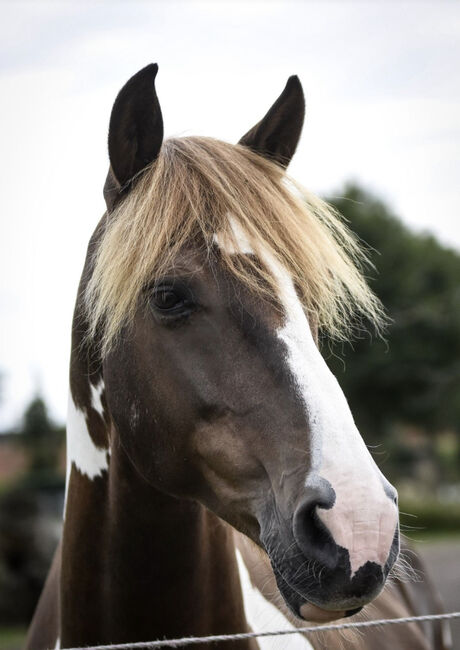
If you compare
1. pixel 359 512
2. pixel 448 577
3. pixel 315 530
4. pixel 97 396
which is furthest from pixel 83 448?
pixel 448 577

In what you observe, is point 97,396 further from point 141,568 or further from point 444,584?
point 444,584

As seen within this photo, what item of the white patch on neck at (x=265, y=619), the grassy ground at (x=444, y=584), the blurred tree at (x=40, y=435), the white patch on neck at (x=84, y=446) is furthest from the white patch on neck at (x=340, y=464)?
the blurred tree at (x=40, y=435)

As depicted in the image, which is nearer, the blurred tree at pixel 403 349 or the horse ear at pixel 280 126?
the horse ear at pixel 280 126

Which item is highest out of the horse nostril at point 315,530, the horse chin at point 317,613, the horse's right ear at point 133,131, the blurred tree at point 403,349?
the horse's right ear at point 133,131

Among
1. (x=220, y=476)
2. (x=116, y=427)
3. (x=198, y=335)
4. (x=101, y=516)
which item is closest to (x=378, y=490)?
(x=220, y=476)

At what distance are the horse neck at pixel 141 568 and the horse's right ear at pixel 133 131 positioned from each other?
2.92 feet

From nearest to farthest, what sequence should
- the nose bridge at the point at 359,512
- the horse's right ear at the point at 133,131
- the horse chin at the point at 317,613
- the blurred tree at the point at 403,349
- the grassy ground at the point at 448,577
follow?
the nose bridge at the point at 359,512
the horse chin at the point at 317,613
the horse's right ear at the point at 133,131
the grassy ground at the point at 448,577
the blurred tree at the point at 403,349

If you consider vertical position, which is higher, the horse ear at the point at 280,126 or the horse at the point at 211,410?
the horse ear at the point at 280,126

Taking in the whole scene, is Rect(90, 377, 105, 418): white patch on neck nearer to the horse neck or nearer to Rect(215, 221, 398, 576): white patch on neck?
the horse neck

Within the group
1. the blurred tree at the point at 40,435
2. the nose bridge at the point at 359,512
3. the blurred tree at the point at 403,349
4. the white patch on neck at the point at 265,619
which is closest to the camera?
the nose bridge at the point at 359,512

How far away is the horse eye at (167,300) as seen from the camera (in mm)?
2090

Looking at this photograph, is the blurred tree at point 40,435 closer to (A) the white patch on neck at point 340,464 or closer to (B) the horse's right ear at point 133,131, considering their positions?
(B) the horse's right ear at point 133,131

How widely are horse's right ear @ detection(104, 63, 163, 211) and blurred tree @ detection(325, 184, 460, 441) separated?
97.0ft

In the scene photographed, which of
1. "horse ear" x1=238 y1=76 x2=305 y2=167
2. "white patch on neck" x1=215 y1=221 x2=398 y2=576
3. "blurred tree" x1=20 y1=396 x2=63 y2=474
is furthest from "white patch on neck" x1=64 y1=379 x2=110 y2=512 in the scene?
"blurred tree" x1=20 y1=396 x2=63 y2=474
